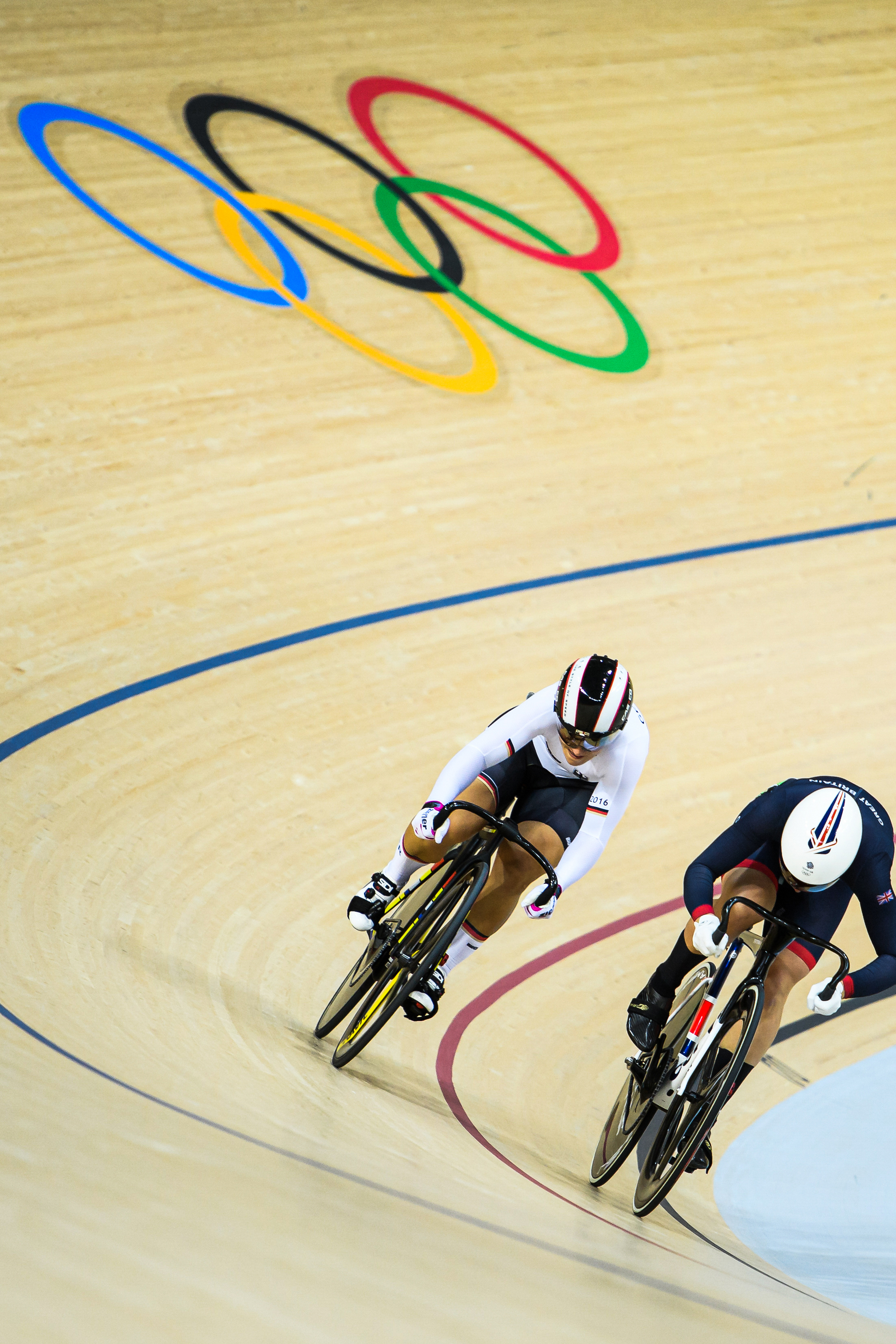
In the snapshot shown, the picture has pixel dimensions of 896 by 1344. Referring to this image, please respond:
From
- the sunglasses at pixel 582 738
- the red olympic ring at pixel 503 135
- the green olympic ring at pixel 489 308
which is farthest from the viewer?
the red olympic ring at pixel 503 135

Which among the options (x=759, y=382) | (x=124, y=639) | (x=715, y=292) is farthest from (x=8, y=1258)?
(x=715, y=292)

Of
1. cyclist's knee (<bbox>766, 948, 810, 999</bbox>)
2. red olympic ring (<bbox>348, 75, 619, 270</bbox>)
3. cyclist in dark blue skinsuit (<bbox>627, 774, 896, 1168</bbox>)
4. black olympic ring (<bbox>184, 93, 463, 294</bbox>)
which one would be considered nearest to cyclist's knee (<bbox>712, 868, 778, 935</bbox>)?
cyclist in dark blue skinsuit (<bbox>627, 774, 896, 1168</bbox>)

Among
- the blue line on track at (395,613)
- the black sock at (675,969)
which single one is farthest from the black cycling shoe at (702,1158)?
the blue line on track at (395,613)

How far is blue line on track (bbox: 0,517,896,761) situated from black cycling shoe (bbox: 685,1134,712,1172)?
234cm

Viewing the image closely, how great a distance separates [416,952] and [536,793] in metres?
0.53

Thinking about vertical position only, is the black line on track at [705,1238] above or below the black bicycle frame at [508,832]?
below

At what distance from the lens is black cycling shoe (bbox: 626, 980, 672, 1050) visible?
3.27 m

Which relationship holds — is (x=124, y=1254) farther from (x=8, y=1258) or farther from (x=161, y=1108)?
(x=161, y=1108)

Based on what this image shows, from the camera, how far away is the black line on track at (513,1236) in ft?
7.68

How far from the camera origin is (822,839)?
116 inches

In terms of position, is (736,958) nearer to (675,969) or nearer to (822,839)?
(675,969)

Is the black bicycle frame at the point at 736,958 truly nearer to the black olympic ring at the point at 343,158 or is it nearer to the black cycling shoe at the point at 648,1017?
the black cycling shoe at the point at 648,1017

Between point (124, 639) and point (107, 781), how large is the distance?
755mm

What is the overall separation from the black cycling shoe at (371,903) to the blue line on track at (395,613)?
4.79 feet
